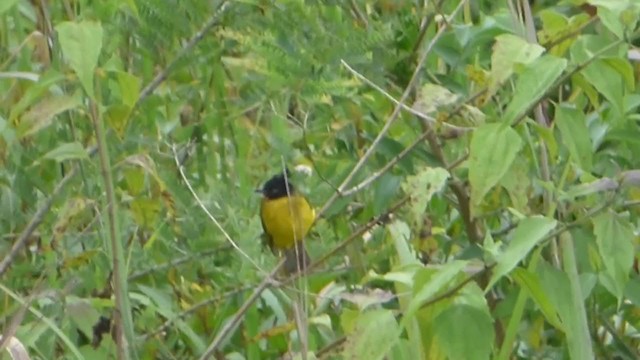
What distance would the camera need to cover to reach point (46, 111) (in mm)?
1762

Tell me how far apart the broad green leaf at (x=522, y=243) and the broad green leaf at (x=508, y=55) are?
0.53ft

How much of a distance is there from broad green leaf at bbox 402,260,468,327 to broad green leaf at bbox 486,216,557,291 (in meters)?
0.04

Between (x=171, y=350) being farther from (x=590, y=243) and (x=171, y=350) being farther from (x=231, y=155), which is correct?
(x=590, y=243)

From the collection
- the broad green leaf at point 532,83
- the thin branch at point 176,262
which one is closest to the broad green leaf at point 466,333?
the broad green leaf at point 532,83

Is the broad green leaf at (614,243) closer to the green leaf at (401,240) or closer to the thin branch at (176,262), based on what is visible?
the green leaf at (401,240)

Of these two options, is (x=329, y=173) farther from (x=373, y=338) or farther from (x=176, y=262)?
(x=373, y=338)

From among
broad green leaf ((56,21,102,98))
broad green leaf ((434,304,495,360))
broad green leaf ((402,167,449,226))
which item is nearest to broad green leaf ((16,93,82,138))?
broad green leaf ((56,21,102,98))

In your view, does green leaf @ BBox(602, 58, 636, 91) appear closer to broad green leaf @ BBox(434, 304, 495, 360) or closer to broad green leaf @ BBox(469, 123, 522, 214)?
broad green leaf @ BBox(469, 123, 522, 214)

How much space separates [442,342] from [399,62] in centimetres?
65

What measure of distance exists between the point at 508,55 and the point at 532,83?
0.29 feet

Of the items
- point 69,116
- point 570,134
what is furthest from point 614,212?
point 69,116

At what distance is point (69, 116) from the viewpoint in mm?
2123

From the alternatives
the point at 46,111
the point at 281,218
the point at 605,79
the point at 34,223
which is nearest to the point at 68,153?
the point at 46,111

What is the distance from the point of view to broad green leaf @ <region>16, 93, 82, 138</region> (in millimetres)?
1739
